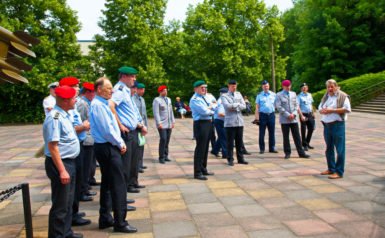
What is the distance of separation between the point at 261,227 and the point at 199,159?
2725 millimetres

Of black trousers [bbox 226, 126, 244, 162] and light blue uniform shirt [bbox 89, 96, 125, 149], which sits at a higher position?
light blue uniform shirt [bbox 89, 96, 125, 149]

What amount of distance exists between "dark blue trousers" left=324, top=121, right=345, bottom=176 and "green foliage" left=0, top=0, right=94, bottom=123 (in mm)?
23427

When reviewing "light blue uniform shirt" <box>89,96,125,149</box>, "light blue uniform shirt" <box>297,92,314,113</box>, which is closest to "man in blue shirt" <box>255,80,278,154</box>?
"light blue uniform shirt" <box>297,92,314,113</box>

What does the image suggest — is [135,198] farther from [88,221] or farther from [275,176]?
[275,176]

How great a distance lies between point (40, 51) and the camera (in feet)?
87.2

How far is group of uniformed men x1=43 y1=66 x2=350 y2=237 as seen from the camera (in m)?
3.55

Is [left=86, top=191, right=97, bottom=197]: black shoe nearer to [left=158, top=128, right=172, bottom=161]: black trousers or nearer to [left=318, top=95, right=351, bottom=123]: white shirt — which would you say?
[left=158, top=128, right=172, bottom=161]: black trousers

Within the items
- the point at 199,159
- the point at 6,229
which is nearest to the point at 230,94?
the point at 199,159

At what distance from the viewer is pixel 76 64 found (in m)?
28.0

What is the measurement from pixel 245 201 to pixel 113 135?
231 cm

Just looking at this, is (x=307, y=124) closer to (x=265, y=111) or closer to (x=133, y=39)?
(x=265, y=111)

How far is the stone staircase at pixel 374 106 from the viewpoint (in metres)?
21.7

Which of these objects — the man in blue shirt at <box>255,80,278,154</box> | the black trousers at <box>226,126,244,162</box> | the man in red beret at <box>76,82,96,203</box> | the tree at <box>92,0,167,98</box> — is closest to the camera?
the man in red beret at <box>76,82,96,203</box>

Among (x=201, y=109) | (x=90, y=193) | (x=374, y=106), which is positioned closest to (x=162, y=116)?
(x=201, y=109)
